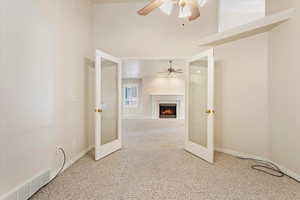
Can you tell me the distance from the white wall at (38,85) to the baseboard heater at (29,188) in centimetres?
6

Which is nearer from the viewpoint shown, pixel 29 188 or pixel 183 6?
pixel 29 188

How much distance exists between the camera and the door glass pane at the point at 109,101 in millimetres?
3191

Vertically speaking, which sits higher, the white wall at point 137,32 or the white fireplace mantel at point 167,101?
the white wall at point 137,32

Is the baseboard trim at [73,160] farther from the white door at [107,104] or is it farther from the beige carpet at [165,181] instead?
the white door at [107,104]

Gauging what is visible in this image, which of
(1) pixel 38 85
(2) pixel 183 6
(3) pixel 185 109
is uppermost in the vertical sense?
(2) pixel 183 6

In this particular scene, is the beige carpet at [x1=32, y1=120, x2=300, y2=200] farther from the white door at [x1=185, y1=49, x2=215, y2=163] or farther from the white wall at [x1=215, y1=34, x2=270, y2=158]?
the white wall at [x1=215, y1=34, x2=270, y2=158]

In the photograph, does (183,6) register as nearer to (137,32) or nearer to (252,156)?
(137,32)

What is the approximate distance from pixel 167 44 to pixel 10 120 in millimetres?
2983


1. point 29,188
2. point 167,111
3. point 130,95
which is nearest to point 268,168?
point 29,188

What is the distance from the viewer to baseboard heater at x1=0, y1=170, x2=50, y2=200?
1.57 metres

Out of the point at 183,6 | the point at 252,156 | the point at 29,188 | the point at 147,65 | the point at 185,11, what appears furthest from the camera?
the point at 147,65

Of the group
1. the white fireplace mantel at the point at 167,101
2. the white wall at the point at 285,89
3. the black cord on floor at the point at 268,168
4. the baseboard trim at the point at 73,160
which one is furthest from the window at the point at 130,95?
the white wall at the point at 285,89

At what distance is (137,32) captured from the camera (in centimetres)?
359

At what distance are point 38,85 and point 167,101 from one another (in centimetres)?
802
